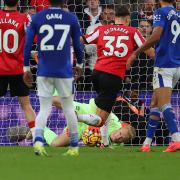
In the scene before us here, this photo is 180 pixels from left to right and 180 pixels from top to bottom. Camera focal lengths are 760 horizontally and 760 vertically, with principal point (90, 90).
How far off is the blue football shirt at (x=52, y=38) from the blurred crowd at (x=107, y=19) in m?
4.76

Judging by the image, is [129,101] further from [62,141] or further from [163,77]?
[163,77]

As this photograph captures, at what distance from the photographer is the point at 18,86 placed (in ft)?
33.9

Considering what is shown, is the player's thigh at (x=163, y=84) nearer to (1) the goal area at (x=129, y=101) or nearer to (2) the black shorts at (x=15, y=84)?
(2) the black shorts at (x=15, y=84)

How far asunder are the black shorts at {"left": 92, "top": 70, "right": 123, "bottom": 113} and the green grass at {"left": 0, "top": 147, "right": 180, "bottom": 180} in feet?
7.28

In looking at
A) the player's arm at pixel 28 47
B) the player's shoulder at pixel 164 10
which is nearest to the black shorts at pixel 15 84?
the player's arm at pixel 28 47

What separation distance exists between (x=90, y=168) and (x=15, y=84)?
3327 mm

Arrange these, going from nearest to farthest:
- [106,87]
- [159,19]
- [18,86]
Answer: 1. [159,19]
2. [18,86]
3. [106,87]

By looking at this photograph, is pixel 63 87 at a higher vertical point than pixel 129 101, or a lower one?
higher

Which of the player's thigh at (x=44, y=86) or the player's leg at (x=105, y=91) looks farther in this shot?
the player's leg at (x=105, y=91)

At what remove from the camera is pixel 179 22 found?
9.86 meters

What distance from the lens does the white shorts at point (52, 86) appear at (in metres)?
8.70

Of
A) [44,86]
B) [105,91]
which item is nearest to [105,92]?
[105,91]

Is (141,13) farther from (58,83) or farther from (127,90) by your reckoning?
(58,83)

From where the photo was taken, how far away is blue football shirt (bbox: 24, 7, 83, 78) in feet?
28.3
